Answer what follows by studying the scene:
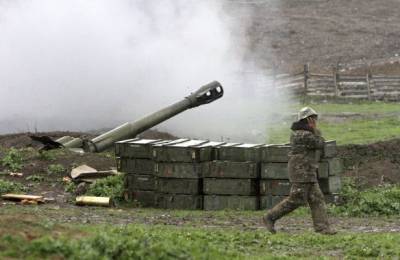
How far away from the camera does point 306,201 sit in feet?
43.8

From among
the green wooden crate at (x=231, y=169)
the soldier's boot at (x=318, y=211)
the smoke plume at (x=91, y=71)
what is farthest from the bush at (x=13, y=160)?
the soldier's boot at (x=318, y=211)

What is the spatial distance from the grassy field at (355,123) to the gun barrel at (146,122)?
2958 millimetres

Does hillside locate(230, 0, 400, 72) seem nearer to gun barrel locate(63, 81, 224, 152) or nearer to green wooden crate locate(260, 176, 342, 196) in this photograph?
gun barrel locate(63, 81, 224, 152)

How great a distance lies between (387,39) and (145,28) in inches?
1167

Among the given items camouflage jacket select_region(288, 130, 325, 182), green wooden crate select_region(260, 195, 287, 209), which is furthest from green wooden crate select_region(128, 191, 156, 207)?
camouflage jacket select_region(288, 130, 325, 182)

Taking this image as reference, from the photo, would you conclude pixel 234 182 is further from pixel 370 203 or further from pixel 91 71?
pixel 91 71

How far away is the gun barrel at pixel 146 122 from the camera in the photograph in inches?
806

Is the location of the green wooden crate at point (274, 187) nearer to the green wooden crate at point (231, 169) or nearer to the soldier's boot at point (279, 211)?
the green wooden crate at point (231, 169)

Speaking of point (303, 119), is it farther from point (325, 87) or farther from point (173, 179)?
point (325, 87)

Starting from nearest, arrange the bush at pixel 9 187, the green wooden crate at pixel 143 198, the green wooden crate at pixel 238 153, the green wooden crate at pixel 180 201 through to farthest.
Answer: the green wooden crate at pixel 238 153
the green wooden crate at pixel 180 201
the green wooden crate at pixel 143 198
the bush at pixel 9 187

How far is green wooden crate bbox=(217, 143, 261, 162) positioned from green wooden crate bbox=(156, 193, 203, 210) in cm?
91

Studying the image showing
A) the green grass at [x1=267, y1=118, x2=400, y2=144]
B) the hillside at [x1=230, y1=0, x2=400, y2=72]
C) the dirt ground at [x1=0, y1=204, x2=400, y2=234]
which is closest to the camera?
the dirt ground at [x1=0, y1=204, x2=400, y2=234]

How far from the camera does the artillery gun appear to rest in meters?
20.5

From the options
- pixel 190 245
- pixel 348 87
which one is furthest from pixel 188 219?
pixel 348 87
